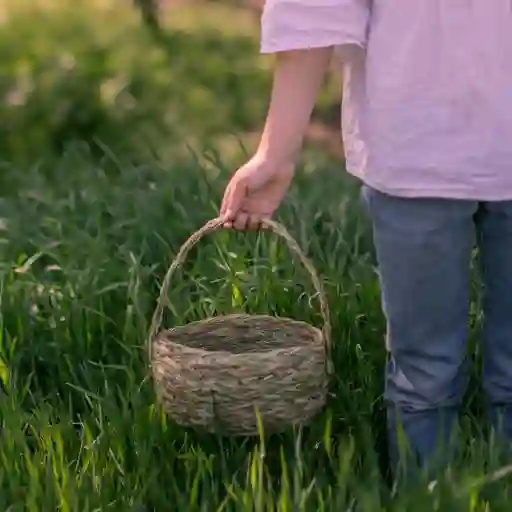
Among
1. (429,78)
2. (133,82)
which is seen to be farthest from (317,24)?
(133,82)

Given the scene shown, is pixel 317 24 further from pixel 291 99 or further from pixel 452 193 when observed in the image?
pixel 452 193

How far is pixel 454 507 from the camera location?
1.46m

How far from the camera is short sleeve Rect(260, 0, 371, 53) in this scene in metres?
1.50

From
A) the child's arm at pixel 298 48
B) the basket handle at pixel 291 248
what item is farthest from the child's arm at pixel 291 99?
the basket handle at pixel 291 248

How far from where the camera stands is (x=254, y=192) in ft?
5.44

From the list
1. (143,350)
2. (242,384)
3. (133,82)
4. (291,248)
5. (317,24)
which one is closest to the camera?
(317,24)

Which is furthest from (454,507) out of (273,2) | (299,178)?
(299,178)

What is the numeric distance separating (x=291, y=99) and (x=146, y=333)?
70 cm

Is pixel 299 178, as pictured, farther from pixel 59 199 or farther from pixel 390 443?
pixel 390 443

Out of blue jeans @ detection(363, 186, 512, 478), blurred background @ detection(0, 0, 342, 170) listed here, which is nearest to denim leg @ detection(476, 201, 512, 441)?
blue jeans @ detection(363, 186, 512, 478)

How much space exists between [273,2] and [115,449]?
0.72m

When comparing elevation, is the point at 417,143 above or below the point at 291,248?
above

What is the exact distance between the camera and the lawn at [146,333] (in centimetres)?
160

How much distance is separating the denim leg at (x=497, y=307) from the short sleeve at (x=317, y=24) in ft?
1.05
